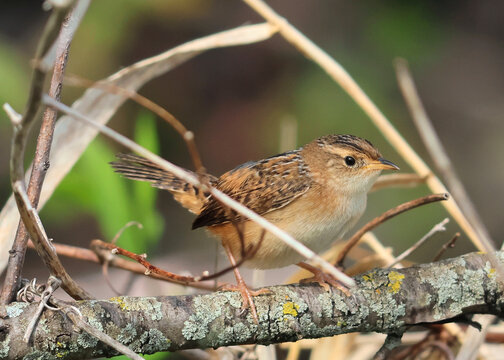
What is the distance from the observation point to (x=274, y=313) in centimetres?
216

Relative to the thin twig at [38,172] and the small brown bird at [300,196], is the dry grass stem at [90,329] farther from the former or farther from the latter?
the small brown bird at [300,196]

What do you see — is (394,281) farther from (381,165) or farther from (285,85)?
(285,85)

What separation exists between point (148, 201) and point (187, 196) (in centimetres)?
23

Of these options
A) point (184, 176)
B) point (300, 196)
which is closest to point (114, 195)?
point (300, 196)

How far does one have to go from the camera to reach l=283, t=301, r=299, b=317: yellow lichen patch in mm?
2166

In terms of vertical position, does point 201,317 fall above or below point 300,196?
below

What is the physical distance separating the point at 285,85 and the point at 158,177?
97.3 inches

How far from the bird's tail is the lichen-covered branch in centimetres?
A: 98

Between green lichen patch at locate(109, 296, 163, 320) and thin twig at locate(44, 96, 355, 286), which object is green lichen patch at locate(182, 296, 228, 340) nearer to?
green lichen patch at locate(109, 296, 163, 320)

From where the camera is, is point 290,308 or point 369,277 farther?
point 369,277

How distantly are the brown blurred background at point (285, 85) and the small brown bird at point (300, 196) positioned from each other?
138 cm

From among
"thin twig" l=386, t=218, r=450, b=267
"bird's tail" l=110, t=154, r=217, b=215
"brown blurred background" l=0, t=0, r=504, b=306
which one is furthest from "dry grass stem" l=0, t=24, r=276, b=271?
"brown blurred background" l=0, t=0, r=504, b=306

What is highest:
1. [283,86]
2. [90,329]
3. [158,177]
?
[283,86]

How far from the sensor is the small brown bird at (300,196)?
2605mm
